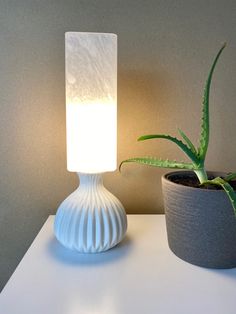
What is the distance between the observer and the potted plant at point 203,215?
0.51 meters

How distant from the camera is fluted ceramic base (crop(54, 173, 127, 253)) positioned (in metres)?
0.58

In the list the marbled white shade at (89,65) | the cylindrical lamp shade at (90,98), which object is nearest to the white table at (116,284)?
the cylindrical lamp shade at (90,98)

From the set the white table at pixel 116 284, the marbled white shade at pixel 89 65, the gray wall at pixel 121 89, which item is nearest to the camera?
the white table at pixel 116 284

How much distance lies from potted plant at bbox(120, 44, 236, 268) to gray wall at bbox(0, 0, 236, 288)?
0.23 meters

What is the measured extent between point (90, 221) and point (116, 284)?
5.2 inches

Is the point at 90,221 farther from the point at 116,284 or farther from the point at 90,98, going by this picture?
the point at 90,98

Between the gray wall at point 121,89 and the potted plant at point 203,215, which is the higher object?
the gray wall at point 121,89

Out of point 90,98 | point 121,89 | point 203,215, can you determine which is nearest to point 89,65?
point 90,98

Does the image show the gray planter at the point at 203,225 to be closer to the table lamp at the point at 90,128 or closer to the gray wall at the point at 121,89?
the table lamp at the point at 90,128

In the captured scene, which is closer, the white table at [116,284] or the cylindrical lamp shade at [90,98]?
the white table at [116,284]

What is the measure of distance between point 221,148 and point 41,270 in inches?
20.9

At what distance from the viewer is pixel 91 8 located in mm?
726

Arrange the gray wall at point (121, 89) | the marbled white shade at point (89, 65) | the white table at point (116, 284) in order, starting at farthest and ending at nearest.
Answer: the gray wall at point (121, 89)
the marbled white shade at point (89, 65)
the white table at point (116, 284)

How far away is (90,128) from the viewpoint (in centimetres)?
57
